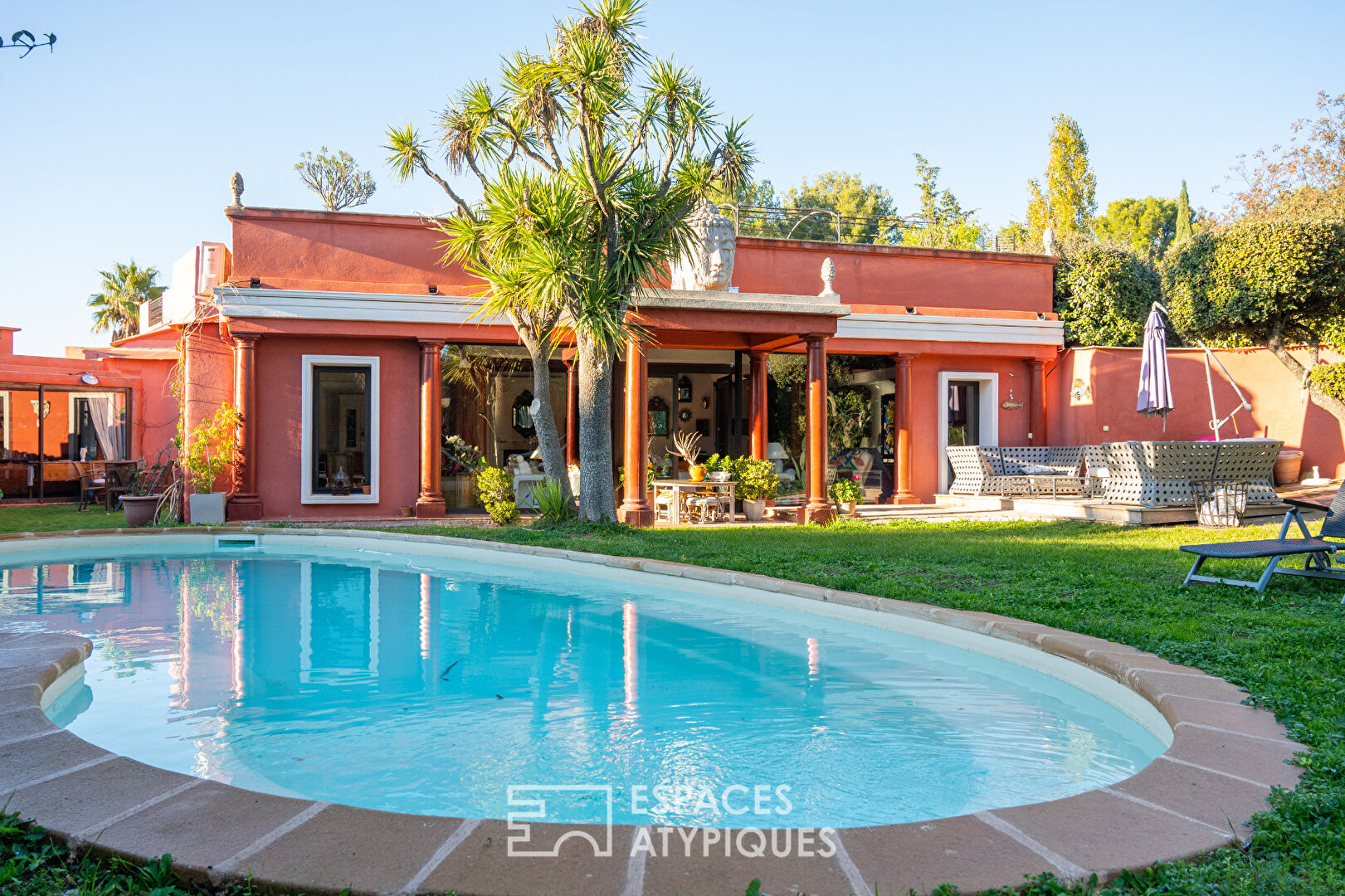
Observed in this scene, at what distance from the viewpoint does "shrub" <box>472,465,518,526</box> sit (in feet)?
34.9

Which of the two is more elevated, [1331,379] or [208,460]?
[1331,379]

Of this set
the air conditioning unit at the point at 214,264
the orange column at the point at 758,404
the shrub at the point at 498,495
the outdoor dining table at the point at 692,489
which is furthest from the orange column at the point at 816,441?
the air conditioning unit at the point at 214,264

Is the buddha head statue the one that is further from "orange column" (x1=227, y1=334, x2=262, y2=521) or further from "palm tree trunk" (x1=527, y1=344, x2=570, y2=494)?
"orange column" (x1=227, y1=334, x2=262, y2=521)

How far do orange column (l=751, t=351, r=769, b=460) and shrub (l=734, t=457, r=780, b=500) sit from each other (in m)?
0.52

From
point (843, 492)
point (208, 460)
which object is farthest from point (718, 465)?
point (208, 460)

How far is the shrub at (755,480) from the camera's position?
468 inches

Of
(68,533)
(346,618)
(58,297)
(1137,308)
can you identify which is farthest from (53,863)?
(58,297)

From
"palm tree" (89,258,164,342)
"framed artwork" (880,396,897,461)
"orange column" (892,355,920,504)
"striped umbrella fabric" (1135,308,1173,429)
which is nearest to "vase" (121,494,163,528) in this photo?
"orange column" (892,355,920,504)

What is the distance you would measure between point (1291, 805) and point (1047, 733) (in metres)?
1.47

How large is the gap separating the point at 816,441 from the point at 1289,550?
6.42 metres

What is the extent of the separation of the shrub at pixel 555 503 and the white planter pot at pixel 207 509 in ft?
13.7

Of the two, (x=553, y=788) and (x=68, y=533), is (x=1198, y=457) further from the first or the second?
(x=68, y=533)

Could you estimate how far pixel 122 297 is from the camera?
28.3 meters

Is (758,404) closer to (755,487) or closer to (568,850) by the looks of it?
(755,487)
